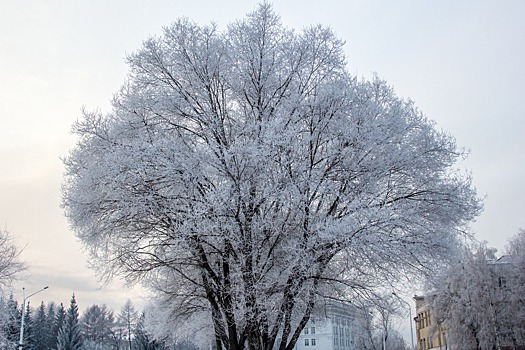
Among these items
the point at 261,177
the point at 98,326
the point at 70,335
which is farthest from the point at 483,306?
the point at 98,326

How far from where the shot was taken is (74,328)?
242 feet

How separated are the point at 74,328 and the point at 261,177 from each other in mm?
63799

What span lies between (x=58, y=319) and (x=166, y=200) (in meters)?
91.2

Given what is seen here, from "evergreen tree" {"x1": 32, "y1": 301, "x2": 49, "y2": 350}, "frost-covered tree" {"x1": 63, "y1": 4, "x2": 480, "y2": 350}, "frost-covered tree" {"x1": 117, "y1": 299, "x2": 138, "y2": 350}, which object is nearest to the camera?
"frost-covered tree" {"x1": 63, "y1": 4, "x2": 480, "y2": 350}

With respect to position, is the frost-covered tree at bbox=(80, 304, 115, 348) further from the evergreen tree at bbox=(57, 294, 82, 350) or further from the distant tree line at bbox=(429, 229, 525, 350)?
the distant tree line at bbox=(429, 229, 525, 350)

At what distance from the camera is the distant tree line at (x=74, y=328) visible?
53.2 meters

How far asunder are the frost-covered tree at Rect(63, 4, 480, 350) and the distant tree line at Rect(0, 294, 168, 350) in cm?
2335

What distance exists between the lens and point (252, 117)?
20.4 meters

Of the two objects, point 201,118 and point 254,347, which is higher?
point 201,118

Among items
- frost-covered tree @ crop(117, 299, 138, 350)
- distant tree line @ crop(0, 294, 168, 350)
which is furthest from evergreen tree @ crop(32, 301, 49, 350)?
frost-covered tree @ crop(117, 299, 138, 350)

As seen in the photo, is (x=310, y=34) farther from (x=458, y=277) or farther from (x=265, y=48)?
(x=458, y=277)

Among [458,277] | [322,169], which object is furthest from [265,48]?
[458,277]

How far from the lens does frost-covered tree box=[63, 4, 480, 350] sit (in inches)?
702

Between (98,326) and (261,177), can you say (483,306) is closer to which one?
(261,177)
